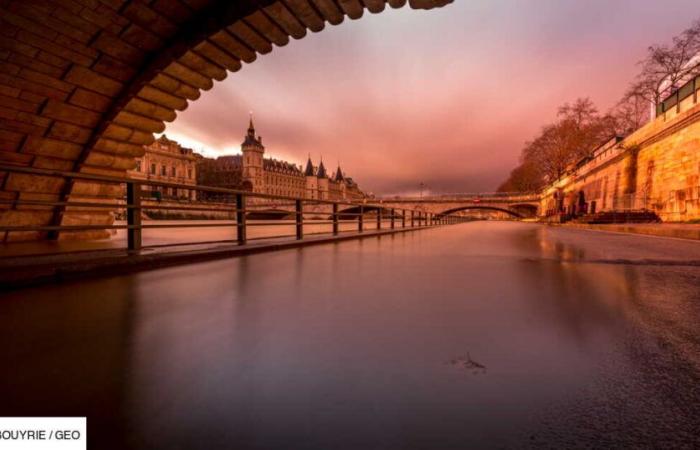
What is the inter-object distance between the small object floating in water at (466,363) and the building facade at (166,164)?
71065 millimetres

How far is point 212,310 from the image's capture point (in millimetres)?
2443

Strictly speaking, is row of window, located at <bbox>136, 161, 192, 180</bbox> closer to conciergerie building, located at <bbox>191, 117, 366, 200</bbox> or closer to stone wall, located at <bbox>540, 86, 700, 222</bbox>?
conciergerie building, located at <bbox>191, 117, 366, 200</bbox>

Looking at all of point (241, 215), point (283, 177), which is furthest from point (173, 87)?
point (283, 177)

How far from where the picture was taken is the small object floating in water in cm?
149

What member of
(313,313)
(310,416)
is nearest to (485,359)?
(310,416)

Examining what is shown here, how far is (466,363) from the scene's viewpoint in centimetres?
153

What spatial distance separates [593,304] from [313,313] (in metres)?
2.14

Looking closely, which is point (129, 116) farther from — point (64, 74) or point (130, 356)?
point (130, 356)

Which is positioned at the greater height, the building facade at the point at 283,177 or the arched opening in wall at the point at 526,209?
the building facade at the point at 283,177

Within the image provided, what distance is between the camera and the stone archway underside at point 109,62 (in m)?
5.07

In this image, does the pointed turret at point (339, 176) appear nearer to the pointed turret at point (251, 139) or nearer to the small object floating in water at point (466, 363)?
the pointed turret at point (251, 139)

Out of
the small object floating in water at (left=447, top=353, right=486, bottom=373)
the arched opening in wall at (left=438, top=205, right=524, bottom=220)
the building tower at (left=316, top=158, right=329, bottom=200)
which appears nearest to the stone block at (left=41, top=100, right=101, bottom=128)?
the small object floating in water at (left=447, top=353, right=486, bottom=373)

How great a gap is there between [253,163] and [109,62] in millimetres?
97883

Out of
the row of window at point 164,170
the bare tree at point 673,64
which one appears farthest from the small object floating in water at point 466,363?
the row of window at point 164,170
